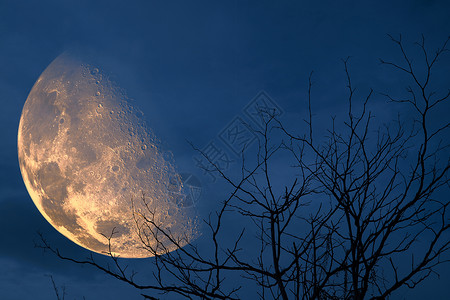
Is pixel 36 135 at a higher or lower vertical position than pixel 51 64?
lower

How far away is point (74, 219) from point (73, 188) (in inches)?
28.1

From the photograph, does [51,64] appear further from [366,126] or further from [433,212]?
[433,212]

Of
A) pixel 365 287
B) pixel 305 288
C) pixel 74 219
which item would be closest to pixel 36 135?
pixel 74 219

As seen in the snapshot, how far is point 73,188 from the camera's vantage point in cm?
648

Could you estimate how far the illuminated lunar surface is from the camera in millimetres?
5973

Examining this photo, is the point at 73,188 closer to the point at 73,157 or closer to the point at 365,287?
the point at 73,157

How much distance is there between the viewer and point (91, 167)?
6.28 meters

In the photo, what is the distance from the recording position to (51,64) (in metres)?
7.74

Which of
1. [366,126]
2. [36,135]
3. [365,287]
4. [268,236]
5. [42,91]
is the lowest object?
[365,287]

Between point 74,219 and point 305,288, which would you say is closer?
point 305,288

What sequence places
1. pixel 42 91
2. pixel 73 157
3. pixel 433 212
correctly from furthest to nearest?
1. pixel 42 91
2. pixel 73 157
3. pixel 433 212

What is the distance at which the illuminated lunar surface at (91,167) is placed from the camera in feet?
19.6

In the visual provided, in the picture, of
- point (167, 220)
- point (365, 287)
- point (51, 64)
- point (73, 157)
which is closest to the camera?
point (365, 287)

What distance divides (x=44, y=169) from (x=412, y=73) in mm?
6427
